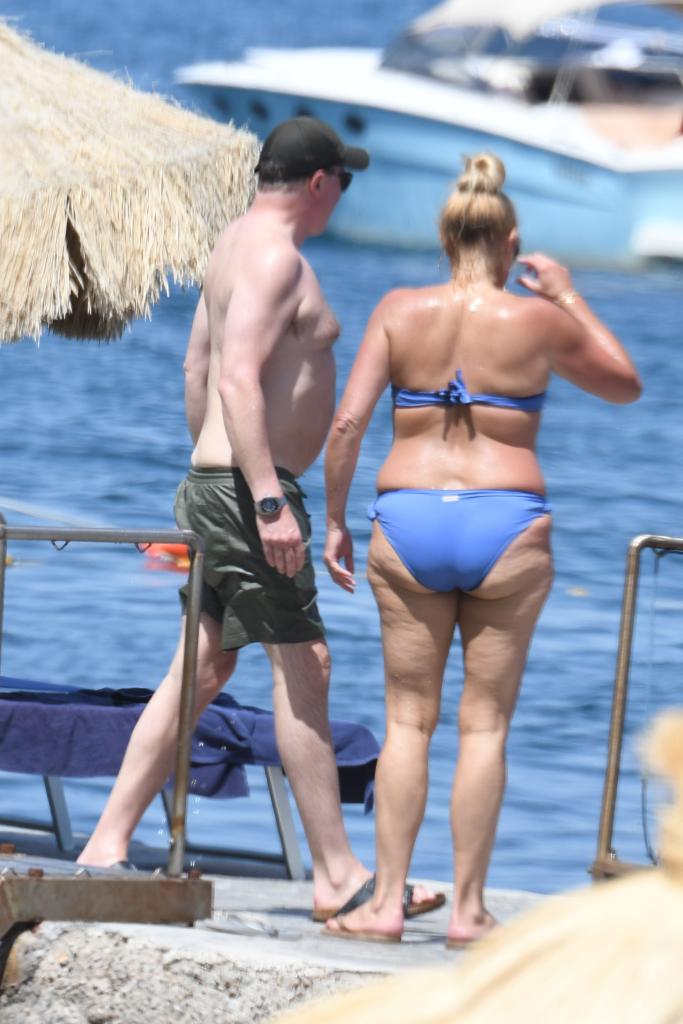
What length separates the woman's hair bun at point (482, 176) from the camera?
4.02m

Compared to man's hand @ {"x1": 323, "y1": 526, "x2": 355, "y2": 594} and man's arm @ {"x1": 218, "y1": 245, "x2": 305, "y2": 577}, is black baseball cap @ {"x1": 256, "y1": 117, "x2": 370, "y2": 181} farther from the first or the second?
man's hand @ {"x1": 323, "y1": 526, "x2": 355, "y2": 594}

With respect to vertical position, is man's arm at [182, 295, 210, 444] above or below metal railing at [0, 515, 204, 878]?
above

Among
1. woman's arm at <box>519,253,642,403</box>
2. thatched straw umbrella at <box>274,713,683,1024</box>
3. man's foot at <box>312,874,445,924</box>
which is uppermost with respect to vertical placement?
thatched straw umbrella at <box>274,713,683,1024</box>

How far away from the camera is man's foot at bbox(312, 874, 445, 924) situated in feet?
14.1

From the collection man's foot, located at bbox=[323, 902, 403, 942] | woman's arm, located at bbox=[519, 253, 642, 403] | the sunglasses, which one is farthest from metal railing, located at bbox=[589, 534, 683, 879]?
the sunglasses

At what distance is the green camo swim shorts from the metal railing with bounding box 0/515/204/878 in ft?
0.71

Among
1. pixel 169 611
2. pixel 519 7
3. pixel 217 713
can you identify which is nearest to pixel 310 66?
pixel 519 7

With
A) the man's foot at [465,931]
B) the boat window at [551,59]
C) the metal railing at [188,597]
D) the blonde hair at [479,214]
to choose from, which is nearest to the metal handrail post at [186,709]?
the metal railing at [188,597]

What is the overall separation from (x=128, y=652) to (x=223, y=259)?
22.4 feet

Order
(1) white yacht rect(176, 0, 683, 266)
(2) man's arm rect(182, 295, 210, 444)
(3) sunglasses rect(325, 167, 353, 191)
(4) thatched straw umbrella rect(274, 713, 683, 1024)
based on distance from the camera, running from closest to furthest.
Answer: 1. (4) thatched straw umbrella rect(274, 713, 683, 1024)
2. (3) sunglasses rect(325, 167, 353, 191)
3. (2) man's arm rect(182, 295, 210, 444)
4. (1) white yacht rect(176, 0, 683, 266)

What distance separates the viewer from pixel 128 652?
1100cm

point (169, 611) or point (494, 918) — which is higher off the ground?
point (494, 918)

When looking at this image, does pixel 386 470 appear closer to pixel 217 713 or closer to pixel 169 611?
pixel 217 713

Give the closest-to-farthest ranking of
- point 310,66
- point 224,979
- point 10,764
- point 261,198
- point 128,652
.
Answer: point 224,979 < point 261,198 < point 10,764 < point 128,652 < point 310,66
